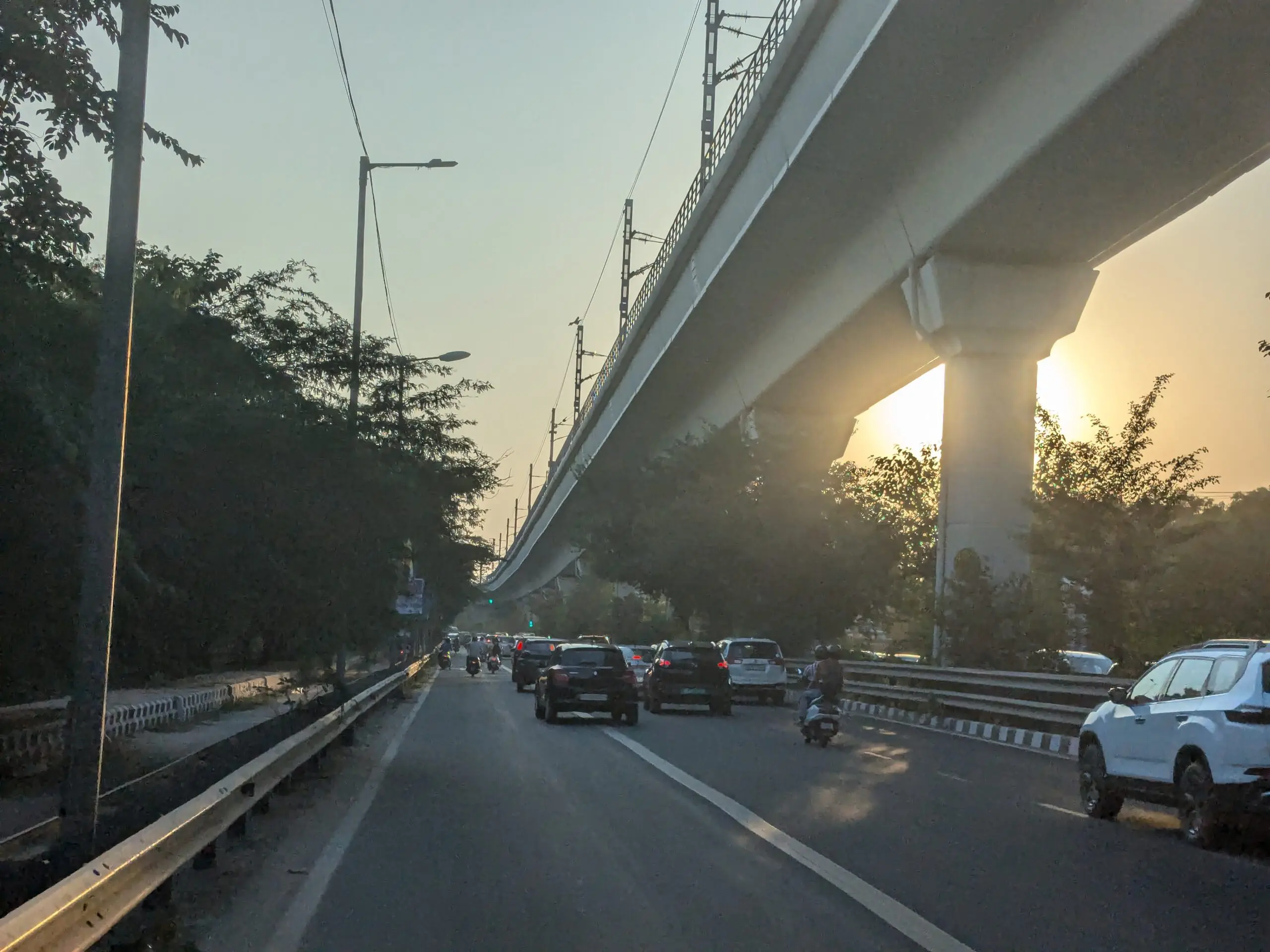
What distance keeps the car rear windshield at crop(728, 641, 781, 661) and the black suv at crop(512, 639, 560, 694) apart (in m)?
8.84

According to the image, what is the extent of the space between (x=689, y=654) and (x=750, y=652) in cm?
635

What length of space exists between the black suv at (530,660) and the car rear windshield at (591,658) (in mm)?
17821

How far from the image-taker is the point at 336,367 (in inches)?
896

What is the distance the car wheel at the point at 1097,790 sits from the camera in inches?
532

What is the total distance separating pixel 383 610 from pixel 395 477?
3586mm

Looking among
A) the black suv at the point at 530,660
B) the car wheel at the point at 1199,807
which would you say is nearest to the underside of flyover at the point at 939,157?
the car wheel at the point at 1199,807

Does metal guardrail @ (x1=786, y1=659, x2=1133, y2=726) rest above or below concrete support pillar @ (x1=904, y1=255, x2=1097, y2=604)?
below

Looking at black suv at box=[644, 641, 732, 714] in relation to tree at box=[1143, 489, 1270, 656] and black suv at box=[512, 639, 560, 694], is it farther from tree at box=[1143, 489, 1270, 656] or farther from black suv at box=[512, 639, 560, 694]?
black suv at box=[512, 639, 560, 694]

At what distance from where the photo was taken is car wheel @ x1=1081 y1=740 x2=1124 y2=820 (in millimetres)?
13516

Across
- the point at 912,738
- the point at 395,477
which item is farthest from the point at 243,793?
the point at 912,738

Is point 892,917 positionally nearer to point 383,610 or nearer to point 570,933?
point 570,933

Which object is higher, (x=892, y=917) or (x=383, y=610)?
(x=383, y=610)

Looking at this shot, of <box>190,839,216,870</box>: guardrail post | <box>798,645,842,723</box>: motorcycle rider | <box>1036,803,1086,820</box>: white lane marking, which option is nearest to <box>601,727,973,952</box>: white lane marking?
<box>1036,803,1086,820</box>: white lane marking

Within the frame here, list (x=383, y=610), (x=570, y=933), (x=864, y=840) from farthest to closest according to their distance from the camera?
(x=383, y=610), (x=864, y=840), (x=570, y=933)
